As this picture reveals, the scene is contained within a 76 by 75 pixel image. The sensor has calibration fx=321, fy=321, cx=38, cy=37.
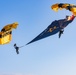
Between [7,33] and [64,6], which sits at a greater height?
[64,6]

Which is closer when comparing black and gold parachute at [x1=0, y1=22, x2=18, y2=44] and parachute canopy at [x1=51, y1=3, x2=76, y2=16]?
black and gold parachute at [x1=0, y1=22, x2=18, y2=44]

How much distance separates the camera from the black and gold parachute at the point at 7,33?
102369 mm

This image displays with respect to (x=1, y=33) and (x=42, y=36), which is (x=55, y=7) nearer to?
(x=42, y=36)

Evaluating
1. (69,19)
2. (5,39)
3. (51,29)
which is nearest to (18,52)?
(5,39)

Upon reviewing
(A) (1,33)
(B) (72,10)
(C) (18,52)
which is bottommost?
(C) (18,52)

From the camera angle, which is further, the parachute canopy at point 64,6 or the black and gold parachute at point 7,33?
the parachute canopy at point 64,6

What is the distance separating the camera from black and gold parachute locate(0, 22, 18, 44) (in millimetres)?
102369

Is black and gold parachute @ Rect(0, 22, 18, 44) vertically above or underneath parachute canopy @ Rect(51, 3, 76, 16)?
underneath

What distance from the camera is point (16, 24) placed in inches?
4026

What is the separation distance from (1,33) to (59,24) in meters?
19.9

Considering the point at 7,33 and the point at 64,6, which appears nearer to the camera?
the point at 7,33

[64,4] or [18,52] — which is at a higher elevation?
[64,4]

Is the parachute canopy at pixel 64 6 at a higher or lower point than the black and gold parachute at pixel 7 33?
higher

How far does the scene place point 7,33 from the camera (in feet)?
344
